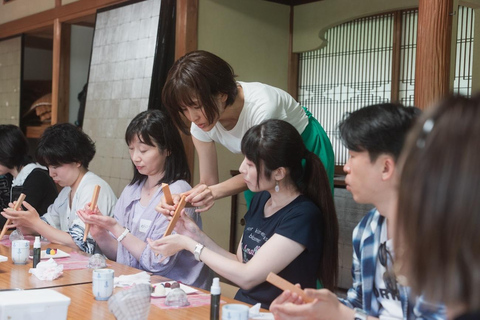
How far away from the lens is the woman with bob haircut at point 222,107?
2184 millimetres

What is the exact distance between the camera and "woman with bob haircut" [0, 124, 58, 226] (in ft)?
11.1

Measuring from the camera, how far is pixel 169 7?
3.83 m

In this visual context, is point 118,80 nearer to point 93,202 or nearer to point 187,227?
point 93,202

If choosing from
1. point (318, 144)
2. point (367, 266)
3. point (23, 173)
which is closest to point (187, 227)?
point (318, 144)

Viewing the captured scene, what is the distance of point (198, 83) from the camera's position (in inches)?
85.0

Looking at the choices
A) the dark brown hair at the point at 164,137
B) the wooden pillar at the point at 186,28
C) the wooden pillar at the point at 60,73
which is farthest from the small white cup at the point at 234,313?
the wooden pillar at the point at 60,73

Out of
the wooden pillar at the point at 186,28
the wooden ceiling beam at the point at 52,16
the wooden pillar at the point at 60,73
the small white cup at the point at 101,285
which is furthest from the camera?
the wooden pillar at the point at 60,73

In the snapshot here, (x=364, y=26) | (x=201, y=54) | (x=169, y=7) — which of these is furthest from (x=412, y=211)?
(x=364, y=26)

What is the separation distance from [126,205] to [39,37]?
363cm

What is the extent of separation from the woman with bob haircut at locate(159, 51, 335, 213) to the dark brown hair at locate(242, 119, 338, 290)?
240mm

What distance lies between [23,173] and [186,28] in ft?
4.31

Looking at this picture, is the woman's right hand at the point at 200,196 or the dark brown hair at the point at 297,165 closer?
the dark brown hair at the point at 297,165

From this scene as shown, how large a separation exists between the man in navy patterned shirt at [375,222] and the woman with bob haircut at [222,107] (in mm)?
760

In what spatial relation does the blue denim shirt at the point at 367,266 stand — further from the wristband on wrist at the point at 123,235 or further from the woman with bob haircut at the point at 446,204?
the wristband on wrist at the point at 123,235
